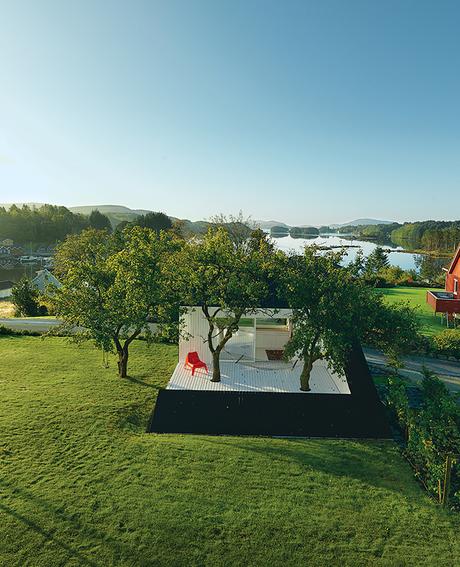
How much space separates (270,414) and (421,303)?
24681 mm

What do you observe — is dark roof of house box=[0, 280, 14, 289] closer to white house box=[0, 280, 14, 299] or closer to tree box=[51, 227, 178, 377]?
white house box=[0, 280, 14, 299]

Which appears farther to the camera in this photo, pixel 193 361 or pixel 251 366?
pixel 251 366

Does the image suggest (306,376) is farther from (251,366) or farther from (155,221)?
(155,221)

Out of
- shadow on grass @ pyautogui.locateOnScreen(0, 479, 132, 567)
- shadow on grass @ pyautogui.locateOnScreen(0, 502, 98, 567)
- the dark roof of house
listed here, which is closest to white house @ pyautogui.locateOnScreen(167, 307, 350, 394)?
shadow on grass @ pyautogui.locateOnScreen(0, 479, 132, 567)

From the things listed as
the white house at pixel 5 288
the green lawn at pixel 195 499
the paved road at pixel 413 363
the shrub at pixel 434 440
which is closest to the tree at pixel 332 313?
the shrub at pixel 434 440

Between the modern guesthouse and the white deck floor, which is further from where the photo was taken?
the white deck floor

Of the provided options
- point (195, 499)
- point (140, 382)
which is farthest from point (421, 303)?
point (195, 499)

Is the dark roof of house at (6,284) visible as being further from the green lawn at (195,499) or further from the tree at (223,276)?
the tree at (223,276)

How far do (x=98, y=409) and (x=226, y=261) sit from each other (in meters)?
6.29

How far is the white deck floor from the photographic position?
12836mm

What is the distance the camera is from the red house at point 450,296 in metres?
23.5

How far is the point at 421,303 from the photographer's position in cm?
3033

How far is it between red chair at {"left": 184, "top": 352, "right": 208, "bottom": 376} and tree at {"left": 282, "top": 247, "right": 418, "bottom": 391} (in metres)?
3.81

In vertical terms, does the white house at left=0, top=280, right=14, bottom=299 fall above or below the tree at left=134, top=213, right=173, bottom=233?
below
